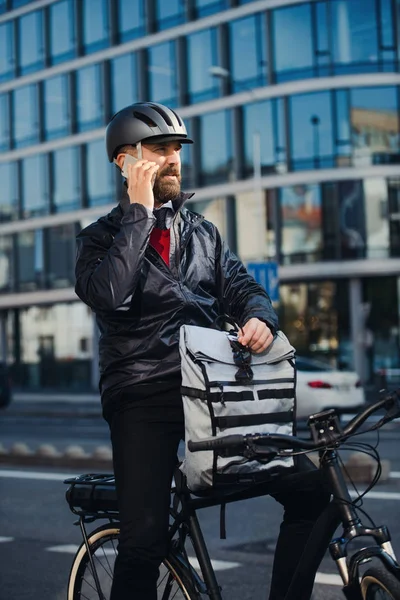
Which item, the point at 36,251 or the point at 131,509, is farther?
the point at 36,251

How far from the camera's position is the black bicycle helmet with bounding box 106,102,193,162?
3.62 metres

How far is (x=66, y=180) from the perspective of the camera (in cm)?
4666

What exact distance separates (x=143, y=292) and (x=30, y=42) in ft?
→ 157

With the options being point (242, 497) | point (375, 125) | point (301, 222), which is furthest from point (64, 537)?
point (375, 125)

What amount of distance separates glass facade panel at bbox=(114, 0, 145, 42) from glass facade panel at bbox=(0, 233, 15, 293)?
1092 cm

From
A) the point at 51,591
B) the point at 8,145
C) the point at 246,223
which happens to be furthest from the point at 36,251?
the point at 51,591

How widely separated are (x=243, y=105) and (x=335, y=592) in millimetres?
34735

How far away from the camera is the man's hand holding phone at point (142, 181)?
350 cm

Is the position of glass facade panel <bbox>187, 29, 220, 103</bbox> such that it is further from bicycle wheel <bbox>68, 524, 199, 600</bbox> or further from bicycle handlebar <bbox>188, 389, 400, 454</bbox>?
bicycle handlebar <bbox>188, 389, 400, 454</bbox>

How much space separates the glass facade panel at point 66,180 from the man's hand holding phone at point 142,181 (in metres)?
42.7

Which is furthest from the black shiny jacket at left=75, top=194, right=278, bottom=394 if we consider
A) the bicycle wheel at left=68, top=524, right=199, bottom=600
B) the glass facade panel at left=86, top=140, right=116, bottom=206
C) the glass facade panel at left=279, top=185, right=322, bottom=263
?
the glass facade panel at left=86, top=140, right=116, bottom=206

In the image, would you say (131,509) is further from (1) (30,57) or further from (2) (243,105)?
(1) (30,57)

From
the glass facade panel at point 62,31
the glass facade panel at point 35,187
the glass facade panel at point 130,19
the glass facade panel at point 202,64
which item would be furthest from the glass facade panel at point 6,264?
the glass facade panel at point 202,64

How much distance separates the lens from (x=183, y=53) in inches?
1651
